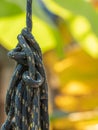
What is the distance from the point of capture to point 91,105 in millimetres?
1526

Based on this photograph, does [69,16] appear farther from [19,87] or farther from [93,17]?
[19,87]

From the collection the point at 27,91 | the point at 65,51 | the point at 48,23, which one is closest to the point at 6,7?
the point at 48,23

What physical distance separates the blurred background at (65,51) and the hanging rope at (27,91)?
370mm

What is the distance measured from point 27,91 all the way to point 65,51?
101cm

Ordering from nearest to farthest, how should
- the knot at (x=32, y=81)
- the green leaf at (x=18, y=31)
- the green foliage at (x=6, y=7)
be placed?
the knot at (x=32, y=81)
the green foliage at (x=6, y=7)
the green leaf at (x=18, y=31)

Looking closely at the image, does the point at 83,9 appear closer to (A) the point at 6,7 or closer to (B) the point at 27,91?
(A) the point at 6,7

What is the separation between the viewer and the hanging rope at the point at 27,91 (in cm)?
55

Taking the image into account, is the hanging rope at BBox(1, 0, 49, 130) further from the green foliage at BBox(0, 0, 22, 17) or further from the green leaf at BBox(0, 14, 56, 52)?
the green leaf at BBox(0, 14, 56, 52)

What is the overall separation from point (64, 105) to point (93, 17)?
2.10 ft

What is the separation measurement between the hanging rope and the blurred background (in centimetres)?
37

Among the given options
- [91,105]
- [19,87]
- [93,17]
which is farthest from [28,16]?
[91,105]

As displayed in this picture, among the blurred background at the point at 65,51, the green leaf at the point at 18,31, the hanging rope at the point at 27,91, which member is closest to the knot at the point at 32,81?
the hanging rope at the point at 27,91

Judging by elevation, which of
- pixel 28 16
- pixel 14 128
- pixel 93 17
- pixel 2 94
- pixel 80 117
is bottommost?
pixel 14 128

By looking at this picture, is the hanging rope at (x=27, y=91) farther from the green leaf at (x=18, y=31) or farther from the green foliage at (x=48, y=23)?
the green leaf at (x=18, y=31)
